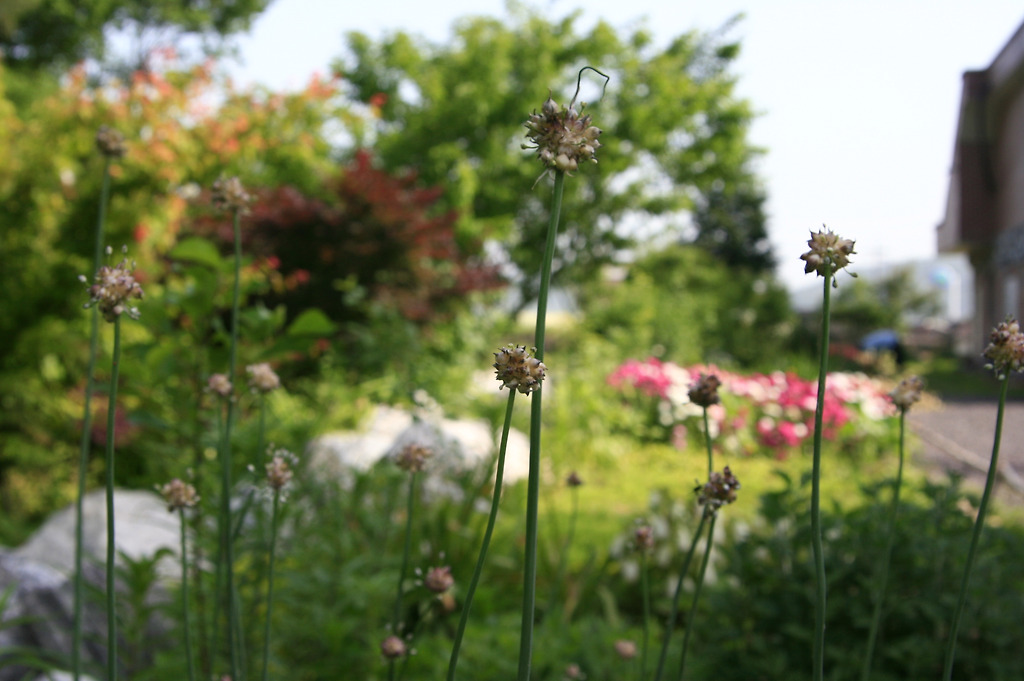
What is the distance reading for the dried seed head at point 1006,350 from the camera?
25.7 inches

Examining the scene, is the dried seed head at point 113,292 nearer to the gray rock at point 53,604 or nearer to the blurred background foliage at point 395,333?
the blurred background foliage at point 395,333

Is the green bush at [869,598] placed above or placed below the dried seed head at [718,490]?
below

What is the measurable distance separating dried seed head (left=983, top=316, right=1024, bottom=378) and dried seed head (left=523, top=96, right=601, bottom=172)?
0.41 meters

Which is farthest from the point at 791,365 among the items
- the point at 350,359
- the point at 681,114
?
the point at 681,114

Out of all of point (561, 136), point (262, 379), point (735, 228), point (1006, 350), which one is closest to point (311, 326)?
point (262, 379)

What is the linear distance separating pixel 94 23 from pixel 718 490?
70.4 feet

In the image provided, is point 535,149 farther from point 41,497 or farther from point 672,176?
point 672,176

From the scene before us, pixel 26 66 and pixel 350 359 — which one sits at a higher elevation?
pixel 26 66

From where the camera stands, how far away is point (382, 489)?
2.52 metres

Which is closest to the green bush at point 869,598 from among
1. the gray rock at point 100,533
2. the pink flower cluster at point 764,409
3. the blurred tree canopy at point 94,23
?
the gray rock at point 100,533

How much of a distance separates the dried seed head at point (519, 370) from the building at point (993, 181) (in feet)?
44.5

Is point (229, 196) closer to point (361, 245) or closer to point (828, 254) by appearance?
point (828, 254)

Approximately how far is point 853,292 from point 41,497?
17.7 m

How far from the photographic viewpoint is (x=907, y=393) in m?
0.88
